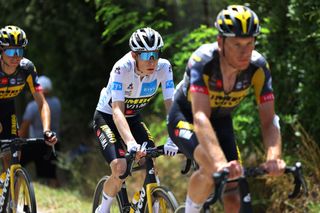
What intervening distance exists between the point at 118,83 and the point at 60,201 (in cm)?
420

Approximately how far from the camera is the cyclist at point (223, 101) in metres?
4.35

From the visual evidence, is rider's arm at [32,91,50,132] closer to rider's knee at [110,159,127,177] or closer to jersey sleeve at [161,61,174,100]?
rider's knee at [110,159,127,177]

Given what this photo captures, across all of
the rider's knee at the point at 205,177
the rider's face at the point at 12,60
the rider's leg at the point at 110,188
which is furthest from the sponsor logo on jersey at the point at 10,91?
the rider's knee at the point at 205,177

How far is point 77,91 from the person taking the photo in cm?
1681

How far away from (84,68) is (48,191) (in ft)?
20.7

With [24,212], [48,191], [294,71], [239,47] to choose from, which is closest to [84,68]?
[48,191]

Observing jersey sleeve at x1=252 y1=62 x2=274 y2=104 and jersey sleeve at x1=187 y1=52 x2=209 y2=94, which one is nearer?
jersey sleeve at x1=187 y1=52 x2=209 y2=94

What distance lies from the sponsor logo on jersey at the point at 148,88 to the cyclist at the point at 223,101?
114 centimetres

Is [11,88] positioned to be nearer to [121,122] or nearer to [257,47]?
[121,122]

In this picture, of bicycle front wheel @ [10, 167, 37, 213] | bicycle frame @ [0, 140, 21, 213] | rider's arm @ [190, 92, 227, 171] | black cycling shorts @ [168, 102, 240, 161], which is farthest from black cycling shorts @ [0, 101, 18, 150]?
rider's arm @ [190, 92, 227, 171]

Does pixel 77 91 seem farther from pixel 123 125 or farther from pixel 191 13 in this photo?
pixel 123 125

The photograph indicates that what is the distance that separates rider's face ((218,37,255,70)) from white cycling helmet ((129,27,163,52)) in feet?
4.86

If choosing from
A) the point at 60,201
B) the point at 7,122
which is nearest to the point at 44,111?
the point at 7,122

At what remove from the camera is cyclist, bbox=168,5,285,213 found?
14.3 ft
